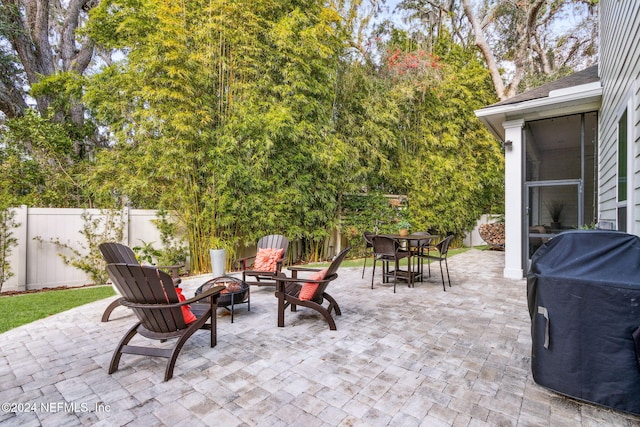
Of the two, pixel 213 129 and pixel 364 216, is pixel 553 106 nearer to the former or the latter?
pixel 364 216

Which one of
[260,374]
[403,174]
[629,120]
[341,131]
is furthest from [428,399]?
[403,174]

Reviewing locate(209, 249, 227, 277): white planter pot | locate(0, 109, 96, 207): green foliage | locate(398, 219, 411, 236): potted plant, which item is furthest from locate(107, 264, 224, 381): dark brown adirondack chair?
locate(0, 109, 96, 207): green foliage

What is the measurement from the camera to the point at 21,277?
5.00 meters

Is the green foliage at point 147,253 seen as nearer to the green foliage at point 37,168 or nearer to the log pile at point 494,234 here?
the green foliage at point 37,168

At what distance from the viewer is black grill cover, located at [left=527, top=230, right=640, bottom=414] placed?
5.74 ft

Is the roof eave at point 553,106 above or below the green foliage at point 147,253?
above

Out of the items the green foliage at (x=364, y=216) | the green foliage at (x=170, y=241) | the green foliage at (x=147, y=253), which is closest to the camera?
the green foliage at (x=147, y=253)

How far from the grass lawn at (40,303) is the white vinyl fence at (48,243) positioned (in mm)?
812

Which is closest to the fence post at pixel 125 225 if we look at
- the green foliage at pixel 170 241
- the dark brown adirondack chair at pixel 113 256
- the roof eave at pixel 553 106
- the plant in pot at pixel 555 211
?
the green foliage at pixel 170 241

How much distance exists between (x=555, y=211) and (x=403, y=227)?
3.39 metres

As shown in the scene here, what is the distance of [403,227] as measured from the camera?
8258 millimetres

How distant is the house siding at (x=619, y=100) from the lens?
2482mm

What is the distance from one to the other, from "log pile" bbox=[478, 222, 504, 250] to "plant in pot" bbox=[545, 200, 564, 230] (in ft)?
14.8

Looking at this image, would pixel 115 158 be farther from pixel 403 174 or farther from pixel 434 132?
pixel 434 132
